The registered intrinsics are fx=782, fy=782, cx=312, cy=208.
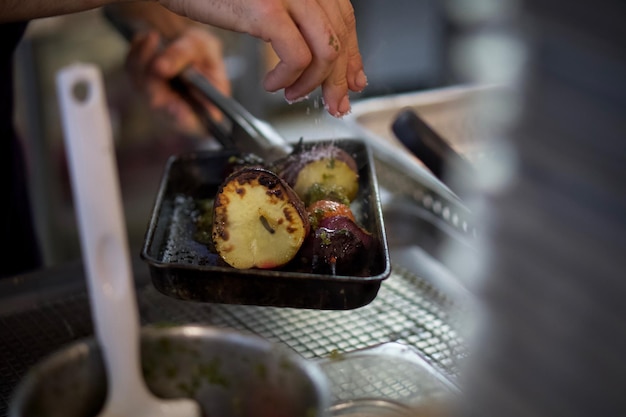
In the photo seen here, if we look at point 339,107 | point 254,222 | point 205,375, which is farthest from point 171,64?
point 205,375

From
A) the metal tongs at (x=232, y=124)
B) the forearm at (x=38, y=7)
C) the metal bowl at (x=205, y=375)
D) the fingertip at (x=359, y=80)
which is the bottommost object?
the metal bowl at (x=205, y=375)

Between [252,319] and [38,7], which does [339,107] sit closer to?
[252,319]

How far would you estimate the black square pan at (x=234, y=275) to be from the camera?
0.93 metres

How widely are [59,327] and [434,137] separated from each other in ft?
2.20

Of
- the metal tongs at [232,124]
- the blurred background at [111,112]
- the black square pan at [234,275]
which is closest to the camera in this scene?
the black square pan at [234,275]

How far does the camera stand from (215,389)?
31.8 inches

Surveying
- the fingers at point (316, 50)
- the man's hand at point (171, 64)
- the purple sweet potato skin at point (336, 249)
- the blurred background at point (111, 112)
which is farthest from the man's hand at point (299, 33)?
the blurred background at point (111, 112)

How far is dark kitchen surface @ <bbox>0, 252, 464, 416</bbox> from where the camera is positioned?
44.3 inches

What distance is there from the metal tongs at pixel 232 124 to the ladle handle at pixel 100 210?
61 cm

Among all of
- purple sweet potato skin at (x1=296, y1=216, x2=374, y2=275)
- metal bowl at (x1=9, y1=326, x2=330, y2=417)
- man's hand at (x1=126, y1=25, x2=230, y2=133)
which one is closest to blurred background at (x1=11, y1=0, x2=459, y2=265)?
man's hand at (x1=126, y1=25, x2=230, y2=133)

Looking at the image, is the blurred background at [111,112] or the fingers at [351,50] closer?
the fingers at [351,50]

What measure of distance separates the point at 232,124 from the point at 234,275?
54cm

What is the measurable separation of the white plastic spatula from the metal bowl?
0.04 metres

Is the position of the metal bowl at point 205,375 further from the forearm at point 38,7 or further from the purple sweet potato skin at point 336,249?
the forearm at point 38,7
